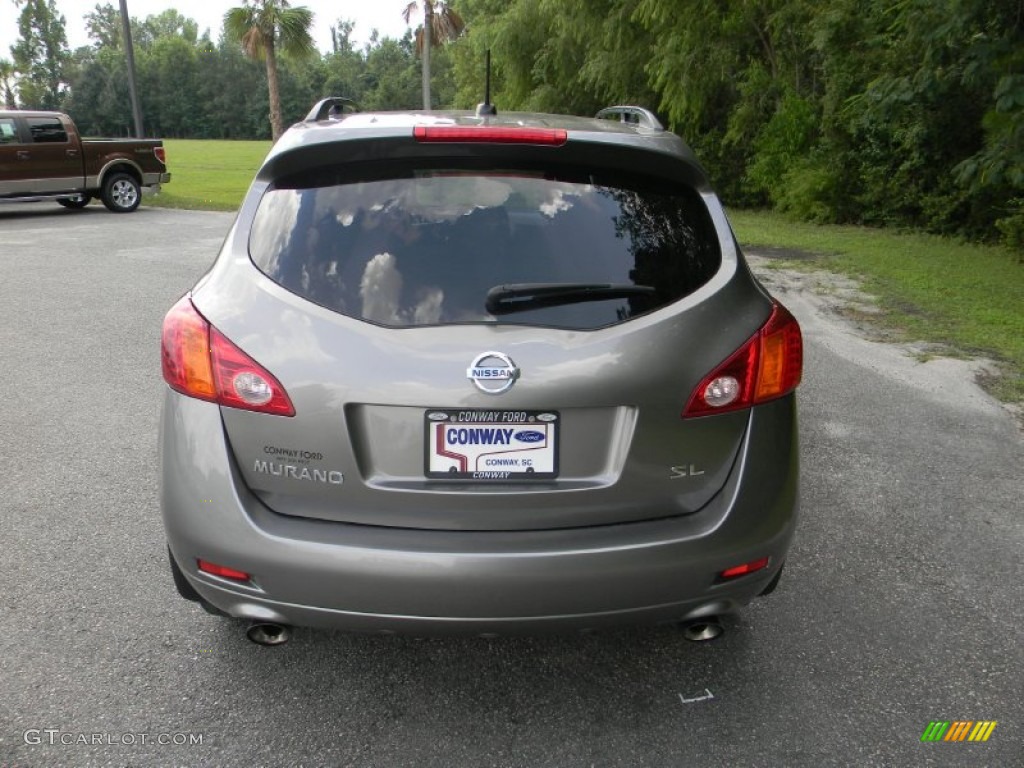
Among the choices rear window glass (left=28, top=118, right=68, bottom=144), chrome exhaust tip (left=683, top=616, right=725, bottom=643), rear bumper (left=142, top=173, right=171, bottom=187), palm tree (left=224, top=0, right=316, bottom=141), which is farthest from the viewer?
→ palm tree (left=224, top=0, right=316, bottom=141)

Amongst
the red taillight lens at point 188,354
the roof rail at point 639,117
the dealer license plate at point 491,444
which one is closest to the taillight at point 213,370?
the red taillight lens at point 188,354

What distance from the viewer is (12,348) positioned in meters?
6.79

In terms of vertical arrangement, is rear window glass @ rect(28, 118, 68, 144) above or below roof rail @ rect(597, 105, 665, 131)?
below

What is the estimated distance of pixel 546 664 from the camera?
9.23 feet

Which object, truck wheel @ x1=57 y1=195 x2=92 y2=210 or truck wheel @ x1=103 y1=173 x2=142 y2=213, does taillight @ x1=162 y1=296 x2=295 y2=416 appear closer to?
truck wheel @ x1=103 y1=173 x2=142 y2=213

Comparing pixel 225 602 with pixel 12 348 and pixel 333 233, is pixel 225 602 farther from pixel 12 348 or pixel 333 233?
pixel 12 348

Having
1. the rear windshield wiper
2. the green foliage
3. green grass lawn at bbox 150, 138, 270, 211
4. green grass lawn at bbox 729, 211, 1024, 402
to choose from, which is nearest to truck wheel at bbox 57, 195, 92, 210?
green grass lawn at bbox 150, 138, 270, 211

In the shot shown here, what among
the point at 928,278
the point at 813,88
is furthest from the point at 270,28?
the point at 928,278

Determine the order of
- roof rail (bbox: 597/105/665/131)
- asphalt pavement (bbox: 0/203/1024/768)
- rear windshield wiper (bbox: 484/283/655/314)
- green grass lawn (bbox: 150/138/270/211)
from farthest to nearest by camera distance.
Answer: green grass lawn (bbox: 150/138/270/211) < roof rail (bbox: 597/105/665/131) < asphalt pavement (bbox: 0/203/1024/768) < rear windshield wiper (bbox: 484/283/655/314)

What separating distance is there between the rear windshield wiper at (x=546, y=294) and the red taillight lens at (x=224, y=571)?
0.97 metres

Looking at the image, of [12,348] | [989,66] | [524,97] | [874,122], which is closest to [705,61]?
[874,122]

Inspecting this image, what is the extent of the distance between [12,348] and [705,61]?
53.0 feet

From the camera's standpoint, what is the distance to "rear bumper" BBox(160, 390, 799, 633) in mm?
2176

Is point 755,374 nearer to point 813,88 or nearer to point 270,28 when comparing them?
point 813,88
